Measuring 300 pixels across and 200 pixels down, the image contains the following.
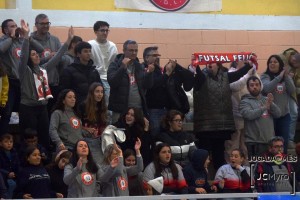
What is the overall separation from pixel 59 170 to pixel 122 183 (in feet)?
2.56

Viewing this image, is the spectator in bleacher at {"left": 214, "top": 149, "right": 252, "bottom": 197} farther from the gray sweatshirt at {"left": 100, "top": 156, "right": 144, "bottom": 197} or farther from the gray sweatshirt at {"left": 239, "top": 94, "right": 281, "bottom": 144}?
the gray sweatshirt at {"left": 100, "top": 156, "right": 144, "bottom": 197}

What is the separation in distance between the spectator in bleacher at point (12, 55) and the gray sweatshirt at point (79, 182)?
146cm

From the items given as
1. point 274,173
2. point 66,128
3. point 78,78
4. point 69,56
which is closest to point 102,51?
point 69,56

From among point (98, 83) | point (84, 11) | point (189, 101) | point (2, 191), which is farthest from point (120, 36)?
point (2, 191)

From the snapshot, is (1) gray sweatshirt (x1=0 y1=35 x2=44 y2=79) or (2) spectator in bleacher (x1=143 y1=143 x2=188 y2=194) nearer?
(2) spectator in bleacher (x1=143 y1=143 x2=188 y2=194)

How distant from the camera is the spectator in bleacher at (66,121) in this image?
43.7 ft

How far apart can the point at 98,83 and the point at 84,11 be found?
10.1 feet

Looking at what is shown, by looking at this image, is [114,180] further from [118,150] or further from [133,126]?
[133,126]

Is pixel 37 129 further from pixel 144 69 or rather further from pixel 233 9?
pixel 233 9

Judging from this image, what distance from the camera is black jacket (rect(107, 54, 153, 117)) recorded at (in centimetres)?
1382

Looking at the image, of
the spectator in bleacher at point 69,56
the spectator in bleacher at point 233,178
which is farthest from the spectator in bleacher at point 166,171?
the spectator in bleacher at point 69,56

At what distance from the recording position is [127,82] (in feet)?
45.8

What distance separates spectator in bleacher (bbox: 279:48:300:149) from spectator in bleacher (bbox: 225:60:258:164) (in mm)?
699

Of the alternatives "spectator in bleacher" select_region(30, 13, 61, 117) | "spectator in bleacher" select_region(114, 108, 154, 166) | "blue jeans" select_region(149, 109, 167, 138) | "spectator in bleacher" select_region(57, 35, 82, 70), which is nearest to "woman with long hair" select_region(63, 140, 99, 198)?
"spectator in bleacher" select_region(114, 108, 154, 166)
